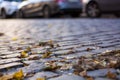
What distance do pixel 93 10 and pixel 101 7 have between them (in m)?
0.69

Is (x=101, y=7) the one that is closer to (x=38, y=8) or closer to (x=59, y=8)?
(x=59, y=8)

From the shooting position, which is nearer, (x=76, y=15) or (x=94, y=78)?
(x=94, y=78)

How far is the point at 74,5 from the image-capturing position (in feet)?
57.5

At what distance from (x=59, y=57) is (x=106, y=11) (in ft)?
35.6

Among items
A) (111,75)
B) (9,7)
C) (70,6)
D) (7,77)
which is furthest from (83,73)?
(9,7)

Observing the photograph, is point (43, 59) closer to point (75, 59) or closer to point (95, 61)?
point (75, 59)

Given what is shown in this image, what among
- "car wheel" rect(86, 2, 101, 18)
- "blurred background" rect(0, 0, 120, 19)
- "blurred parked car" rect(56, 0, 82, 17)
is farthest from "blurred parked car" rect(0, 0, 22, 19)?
"car wheel" rect(86, 2, 101, 18)

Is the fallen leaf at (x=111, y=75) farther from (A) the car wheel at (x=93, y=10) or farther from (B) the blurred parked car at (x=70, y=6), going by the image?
(B) the blurred parked car at (x=70, y=6)

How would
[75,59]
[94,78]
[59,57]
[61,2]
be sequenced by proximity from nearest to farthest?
[94,78] → [75,59] → [59,57] → [61,2]

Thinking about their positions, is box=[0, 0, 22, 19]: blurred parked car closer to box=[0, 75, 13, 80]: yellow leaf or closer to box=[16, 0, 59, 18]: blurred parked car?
box=[16, 0, 59, 18]: blurred parked car

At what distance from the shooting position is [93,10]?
15.4 m

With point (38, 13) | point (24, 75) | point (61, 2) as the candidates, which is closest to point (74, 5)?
point (61, 2)

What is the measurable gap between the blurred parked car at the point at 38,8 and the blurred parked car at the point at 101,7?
8.39ft

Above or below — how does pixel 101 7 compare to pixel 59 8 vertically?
above
